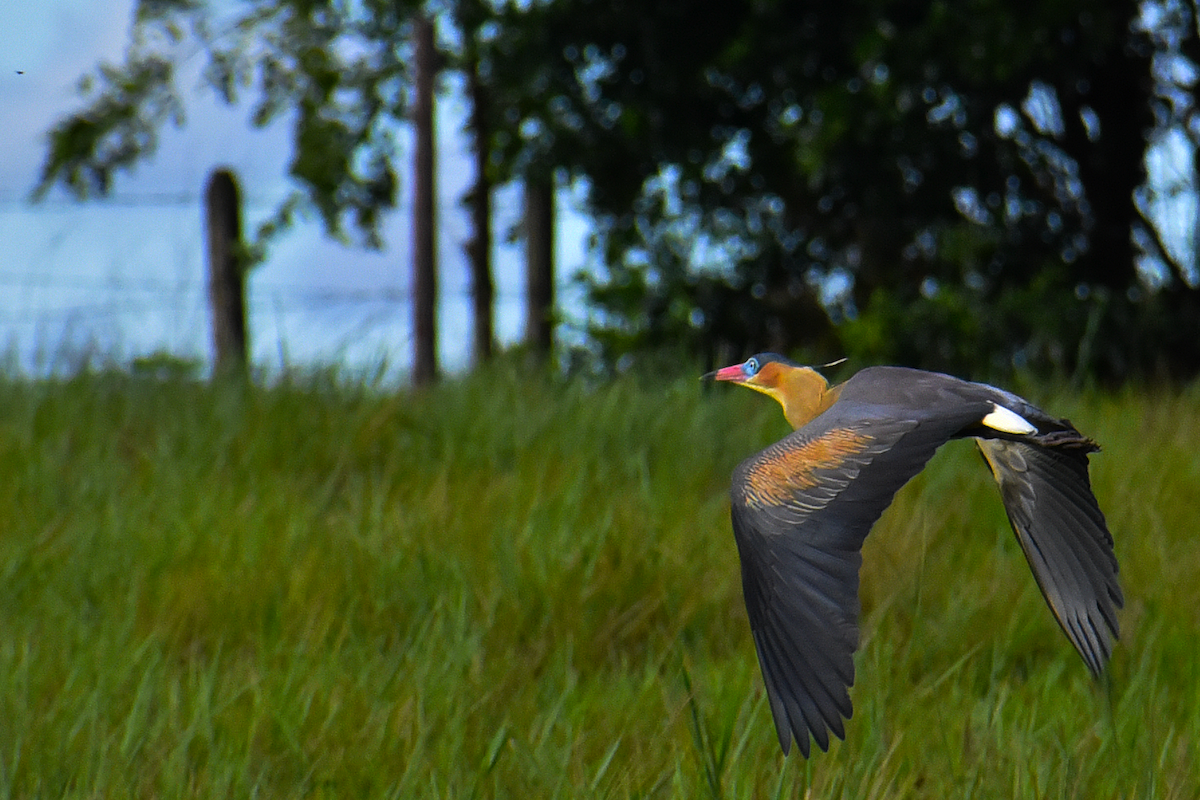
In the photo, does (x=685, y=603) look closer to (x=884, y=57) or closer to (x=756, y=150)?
(x=884, y=57)

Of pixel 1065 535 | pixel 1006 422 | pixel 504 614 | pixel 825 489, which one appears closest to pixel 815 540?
pixel 825 489

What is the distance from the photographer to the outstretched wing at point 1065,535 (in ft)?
3.27

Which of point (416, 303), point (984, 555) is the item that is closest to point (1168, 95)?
point (416, 303)

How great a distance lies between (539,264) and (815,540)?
703 centimetres

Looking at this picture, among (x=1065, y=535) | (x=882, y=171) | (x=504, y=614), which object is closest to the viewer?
(x=1065, y=535)

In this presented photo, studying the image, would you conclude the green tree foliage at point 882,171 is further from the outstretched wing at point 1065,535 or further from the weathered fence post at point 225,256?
the outstretched wing at point 1065,535

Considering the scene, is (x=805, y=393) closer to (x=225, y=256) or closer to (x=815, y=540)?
(x=815, y=540)

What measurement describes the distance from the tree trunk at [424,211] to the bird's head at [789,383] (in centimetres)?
640

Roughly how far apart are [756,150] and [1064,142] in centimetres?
214

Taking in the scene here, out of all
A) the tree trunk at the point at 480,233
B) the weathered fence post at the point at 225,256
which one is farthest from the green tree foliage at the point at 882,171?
the weathered fence post at the point at 225,256

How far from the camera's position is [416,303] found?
23.7 ft

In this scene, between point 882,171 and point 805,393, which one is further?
point 882,171

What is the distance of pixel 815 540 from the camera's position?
0.85 m

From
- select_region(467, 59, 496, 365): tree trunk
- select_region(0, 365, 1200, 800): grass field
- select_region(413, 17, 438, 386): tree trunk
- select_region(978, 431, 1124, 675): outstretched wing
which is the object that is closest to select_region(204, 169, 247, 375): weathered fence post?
select_region(413, 17, 438, 386): tree trunk
